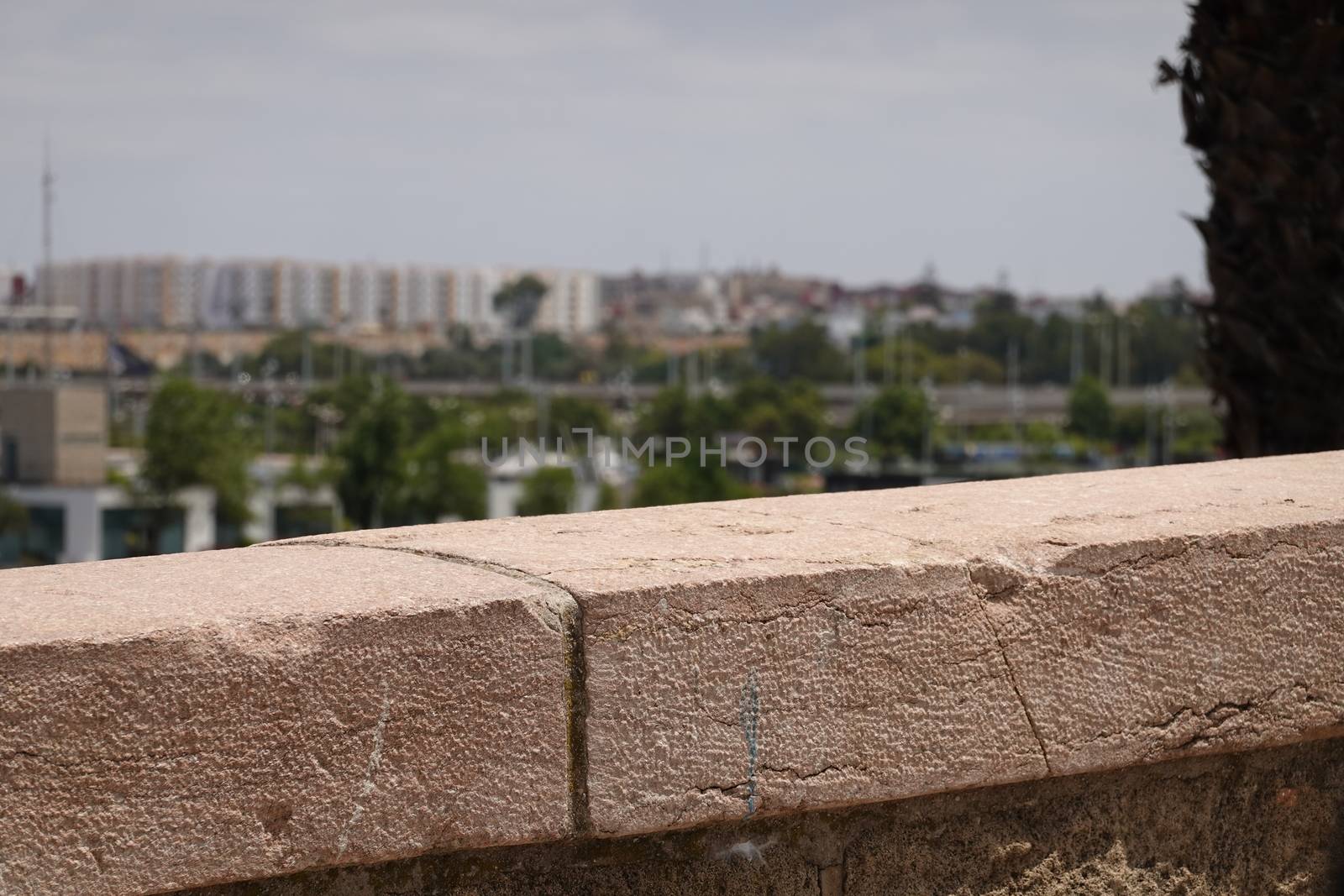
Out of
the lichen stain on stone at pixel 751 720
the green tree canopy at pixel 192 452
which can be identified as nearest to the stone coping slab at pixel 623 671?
the lichen stain on stone at pixel 751 720

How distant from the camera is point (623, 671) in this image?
5.54 ft

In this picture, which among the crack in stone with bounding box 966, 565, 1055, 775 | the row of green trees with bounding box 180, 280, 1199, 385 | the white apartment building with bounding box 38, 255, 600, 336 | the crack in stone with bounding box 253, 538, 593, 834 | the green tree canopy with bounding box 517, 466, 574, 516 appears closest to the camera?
Answer: the crack in stone with bounding box 253, 538, 593, 834

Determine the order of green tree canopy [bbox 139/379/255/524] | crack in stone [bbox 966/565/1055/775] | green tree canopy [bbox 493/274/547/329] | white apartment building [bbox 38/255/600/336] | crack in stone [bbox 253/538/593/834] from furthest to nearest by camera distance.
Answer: green tree canopy [bbox 493/274/547/329]
white apartment building [bbox 38/255/600/336]
green tree canopy [bbox 139/379/255/524]
crack in stone [bbox 966/565/1055/775]
crack in stone [bbox 253/538/593/834]

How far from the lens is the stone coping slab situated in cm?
150

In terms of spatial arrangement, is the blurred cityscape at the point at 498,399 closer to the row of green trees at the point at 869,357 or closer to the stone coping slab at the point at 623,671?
the row of green trees at the point at 869,357

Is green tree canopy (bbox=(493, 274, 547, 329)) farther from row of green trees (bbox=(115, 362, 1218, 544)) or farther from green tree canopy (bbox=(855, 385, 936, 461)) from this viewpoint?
green tree canopy (bbox=(855, 385, 936, 461))

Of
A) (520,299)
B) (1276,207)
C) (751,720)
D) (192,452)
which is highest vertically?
(520,299)

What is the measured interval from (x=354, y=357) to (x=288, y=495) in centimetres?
3699

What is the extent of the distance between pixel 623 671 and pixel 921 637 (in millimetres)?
358

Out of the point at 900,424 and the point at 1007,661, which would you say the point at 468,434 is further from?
the point at 1007,661

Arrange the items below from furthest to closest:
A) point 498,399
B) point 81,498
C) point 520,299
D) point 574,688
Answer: point 520,299
point 498,399
point 81,498
point 574,688

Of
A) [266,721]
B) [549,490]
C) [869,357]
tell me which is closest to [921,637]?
[266,721]

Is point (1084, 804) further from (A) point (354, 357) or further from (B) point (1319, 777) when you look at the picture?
(A) point (354, 357)

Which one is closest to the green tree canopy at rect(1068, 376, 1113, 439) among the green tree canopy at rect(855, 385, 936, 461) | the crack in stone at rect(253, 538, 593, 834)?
the green tree canopy at rect(855, 385, 936, 461)
